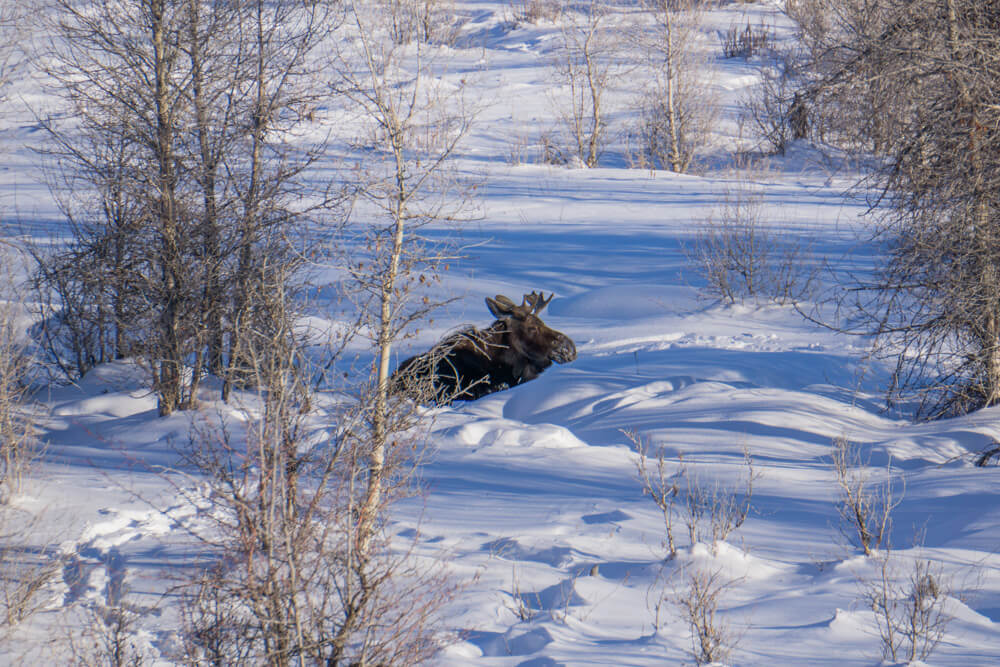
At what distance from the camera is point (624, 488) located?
19.4ft

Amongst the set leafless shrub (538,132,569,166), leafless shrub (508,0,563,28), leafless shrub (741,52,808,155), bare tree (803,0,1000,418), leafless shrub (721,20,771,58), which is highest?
leafless shrub (508,0,563,28)

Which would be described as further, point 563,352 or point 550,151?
point 550,151

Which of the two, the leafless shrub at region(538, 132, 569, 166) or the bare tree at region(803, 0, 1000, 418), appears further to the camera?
the leafless shrub at region(538, 132, 569, 166)

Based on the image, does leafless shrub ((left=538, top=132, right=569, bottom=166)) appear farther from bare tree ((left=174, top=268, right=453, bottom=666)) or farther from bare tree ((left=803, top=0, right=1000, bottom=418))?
bare tree ((left=174, top=268, right=453, bottom=666))

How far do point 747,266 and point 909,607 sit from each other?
800cm

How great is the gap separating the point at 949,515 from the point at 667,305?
6.46m

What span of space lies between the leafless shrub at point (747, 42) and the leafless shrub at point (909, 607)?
2521cm

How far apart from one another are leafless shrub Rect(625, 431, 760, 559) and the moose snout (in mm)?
2993

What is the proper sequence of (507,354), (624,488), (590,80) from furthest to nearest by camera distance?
(590,80) < (507,354) < (624,488)

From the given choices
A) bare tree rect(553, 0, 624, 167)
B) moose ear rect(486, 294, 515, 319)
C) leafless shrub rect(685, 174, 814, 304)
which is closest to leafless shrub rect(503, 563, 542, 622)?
moose ear rect(486, 294, 515, 319)

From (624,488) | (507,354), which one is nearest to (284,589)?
(624,488)

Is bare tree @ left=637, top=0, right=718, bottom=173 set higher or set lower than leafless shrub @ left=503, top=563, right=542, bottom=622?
higher

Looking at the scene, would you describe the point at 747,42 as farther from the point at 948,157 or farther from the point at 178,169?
the point at 178,169

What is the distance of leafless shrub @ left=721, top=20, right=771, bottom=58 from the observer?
27094mm
